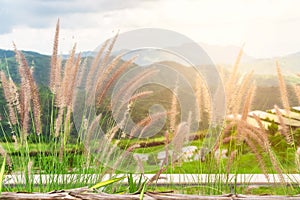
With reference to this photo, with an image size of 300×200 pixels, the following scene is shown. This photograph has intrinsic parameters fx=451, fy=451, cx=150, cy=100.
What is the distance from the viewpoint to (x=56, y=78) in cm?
180

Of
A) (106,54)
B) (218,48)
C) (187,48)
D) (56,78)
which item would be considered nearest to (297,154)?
(187,48)

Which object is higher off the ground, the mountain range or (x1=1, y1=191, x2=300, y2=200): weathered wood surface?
the mountain range

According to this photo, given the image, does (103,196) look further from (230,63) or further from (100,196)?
(230,63)

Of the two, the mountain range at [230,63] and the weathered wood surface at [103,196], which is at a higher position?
the mountain range at [230,63]

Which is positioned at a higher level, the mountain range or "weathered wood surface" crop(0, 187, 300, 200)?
the mountain range

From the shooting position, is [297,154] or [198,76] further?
[198,76]

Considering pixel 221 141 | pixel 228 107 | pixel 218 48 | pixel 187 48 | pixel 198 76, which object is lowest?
pixel 221 141

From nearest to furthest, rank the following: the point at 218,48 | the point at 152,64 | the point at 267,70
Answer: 1. the point at 152,64
2. the point at 218,48
3. the point at 267,70

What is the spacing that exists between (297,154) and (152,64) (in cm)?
78

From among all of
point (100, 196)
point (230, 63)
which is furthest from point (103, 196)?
point (230, 63)

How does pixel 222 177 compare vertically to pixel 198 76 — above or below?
below

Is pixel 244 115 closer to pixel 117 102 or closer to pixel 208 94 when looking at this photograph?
pixel 208 94

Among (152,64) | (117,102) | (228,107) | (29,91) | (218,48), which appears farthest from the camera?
(218,48)

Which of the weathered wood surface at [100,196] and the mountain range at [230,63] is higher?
the mountain range at [230,63]
